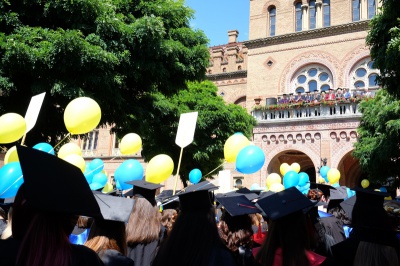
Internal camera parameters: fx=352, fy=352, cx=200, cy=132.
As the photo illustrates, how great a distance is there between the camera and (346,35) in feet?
75.2

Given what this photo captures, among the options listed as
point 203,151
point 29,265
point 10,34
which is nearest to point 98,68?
point 10,34

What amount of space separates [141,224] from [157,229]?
0.17 meters

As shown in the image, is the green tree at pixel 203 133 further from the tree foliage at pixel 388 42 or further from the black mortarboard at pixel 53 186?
the black mortarboard at pixel 53 186

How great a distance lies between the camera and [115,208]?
2910 mm

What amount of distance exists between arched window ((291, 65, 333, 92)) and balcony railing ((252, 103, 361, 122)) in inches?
124

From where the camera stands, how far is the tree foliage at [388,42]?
7.66 meters

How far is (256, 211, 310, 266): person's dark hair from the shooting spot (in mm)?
2575

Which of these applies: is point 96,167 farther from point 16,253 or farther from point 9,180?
point 16,253

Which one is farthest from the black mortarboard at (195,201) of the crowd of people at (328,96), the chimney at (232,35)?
the chimney at (232,35)

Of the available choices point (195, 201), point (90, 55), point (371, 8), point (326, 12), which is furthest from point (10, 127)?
point (371, 8)

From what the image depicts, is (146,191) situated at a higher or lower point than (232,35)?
lower

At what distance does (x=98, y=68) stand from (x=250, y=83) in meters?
18.0

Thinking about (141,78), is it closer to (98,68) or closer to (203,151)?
(98,68)

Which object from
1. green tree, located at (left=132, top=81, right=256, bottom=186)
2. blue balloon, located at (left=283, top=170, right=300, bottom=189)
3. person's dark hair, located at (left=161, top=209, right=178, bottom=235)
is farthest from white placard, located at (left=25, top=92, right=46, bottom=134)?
green tree, located at (left=132, top=81, right=256, bottom=186)
